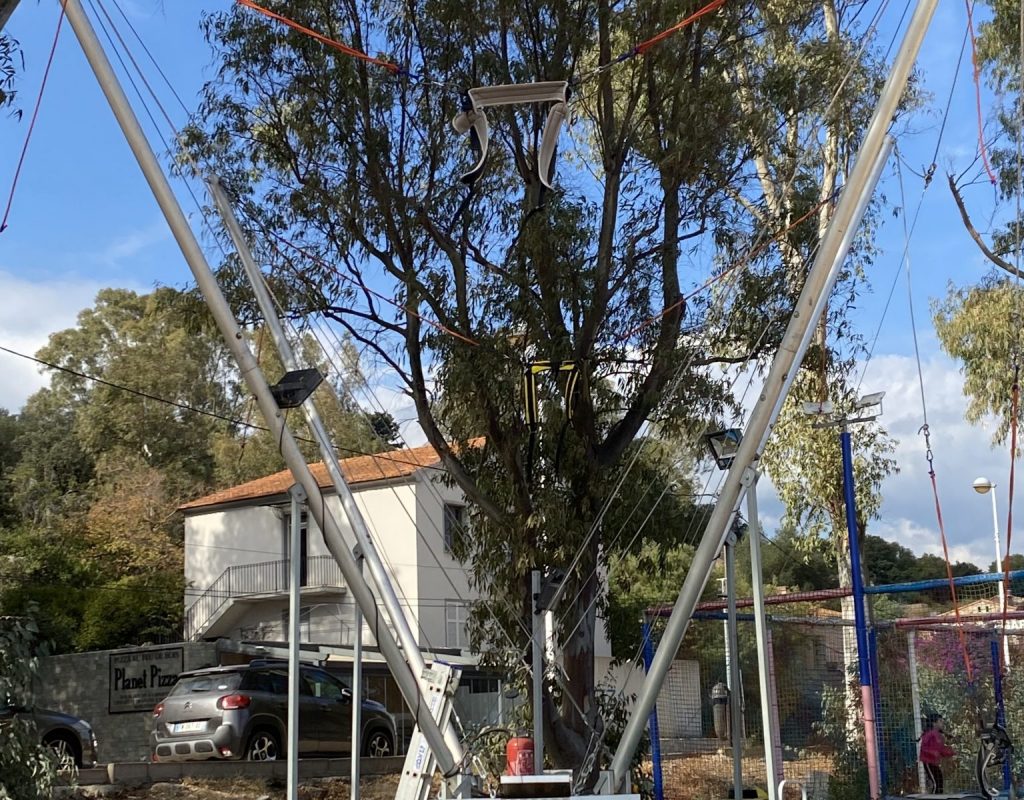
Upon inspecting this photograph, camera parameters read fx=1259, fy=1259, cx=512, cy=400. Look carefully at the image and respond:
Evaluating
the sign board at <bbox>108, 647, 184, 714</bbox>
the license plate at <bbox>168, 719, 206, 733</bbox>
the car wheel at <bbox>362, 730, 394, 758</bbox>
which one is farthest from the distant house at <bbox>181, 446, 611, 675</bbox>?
the license plate at <bbox>168, 719, 206, 733</bbox>

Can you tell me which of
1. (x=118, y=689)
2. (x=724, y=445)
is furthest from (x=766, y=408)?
(x=118, y=689)

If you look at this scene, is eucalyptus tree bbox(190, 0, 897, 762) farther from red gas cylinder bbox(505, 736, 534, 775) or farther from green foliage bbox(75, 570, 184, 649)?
green foliage bbox(75, 570, 184, 649)

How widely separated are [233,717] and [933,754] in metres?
8.47

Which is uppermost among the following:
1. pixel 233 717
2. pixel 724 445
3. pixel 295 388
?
pixel 295 388

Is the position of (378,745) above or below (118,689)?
below

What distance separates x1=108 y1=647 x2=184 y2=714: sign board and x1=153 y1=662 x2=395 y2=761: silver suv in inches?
349

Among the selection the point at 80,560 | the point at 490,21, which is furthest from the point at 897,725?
the point at 80,560

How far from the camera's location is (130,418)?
50219 millimetres

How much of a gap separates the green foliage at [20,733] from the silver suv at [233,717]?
21.9 feet

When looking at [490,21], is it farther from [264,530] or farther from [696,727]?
[264,530]

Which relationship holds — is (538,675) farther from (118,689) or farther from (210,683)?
(118,689)

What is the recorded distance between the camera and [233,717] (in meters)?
16.0

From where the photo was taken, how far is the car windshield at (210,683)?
53.8ft

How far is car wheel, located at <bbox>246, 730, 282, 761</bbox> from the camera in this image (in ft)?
52.9
